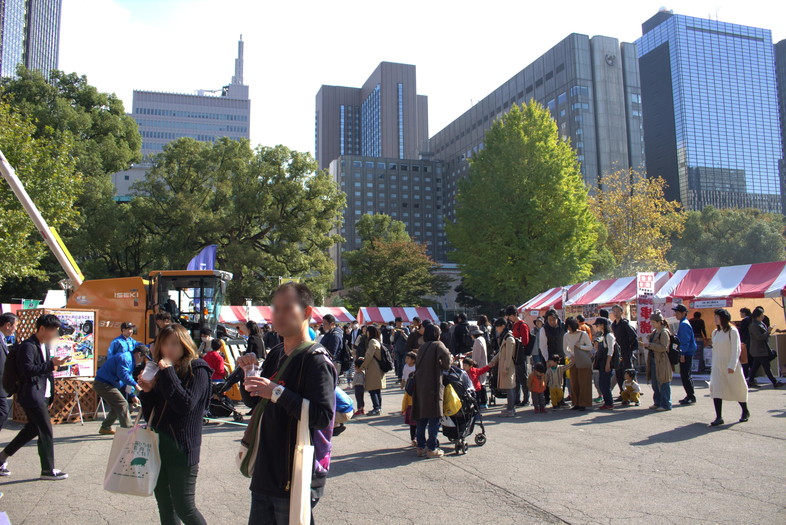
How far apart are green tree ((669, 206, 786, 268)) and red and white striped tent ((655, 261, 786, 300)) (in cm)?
3801

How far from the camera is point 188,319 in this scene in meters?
15.2

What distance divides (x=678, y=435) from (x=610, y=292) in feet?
39.9

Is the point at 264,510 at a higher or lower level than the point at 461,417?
higher

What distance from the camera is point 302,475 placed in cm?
263

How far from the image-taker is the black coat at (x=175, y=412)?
375 cm

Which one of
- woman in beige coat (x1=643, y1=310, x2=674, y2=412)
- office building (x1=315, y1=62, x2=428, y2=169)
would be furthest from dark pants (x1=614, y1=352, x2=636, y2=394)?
office building (x1=315, y1=62, x2=428, y2=169)

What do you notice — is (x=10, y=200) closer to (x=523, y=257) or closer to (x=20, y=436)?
(x=20, y=436)

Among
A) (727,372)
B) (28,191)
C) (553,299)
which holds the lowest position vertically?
(727,372)

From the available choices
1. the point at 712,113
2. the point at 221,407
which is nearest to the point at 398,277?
the point at 221,407

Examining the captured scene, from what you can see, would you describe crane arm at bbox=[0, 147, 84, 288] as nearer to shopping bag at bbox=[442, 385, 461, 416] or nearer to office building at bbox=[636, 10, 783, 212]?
shopping bag at bbox=[442, 385, 461, 416]

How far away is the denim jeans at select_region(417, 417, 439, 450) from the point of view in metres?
7.05

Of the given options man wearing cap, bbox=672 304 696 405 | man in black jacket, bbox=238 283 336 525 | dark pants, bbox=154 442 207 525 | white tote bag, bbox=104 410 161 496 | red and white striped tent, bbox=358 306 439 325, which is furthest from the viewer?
red and white striped tent, bbox=358 306 439 325

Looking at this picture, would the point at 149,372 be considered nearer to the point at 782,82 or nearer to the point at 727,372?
the point at 727,372

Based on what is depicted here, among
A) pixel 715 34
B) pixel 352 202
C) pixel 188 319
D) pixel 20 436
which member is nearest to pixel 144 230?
pixel 188 319
